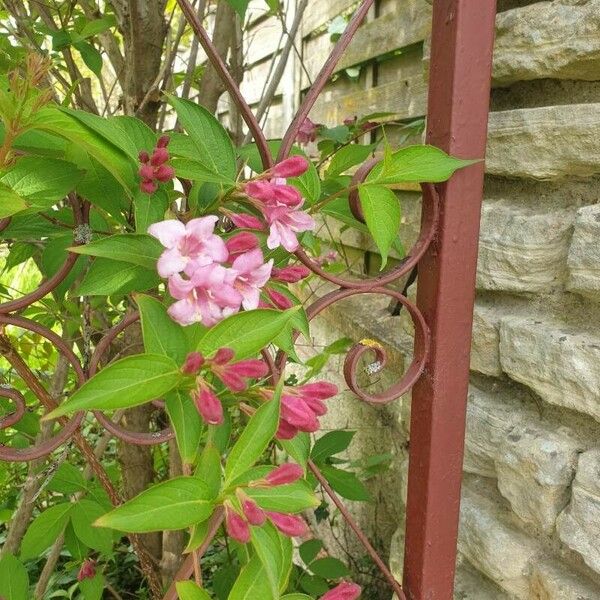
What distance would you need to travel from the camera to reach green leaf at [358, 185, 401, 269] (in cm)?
81

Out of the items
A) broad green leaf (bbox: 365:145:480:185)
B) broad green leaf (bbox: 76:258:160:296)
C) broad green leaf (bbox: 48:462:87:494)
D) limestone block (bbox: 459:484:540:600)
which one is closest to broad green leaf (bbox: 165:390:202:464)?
broad green leaf (bbox: 76:258:160:296)

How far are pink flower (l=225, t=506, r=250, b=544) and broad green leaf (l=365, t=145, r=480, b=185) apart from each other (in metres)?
0.40

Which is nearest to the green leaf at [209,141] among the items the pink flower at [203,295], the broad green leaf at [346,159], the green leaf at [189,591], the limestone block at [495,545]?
the pink flower at [203,295]

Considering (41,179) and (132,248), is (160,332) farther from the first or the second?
(41,179)

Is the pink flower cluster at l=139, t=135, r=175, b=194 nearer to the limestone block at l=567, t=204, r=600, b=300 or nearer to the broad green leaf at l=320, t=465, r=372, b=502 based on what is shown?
the limestone block at l=567, t=204, r=600, b=300

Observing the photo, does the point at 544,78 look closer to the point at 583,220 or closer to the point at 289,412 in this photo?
the point at 583,220

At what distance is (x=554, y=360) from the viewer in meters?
0.92

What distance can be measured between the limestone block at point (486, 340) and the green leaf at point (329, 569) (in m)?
0.59

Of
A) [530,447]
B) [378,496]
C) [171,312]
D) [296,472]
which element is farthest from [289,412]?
[378,496]

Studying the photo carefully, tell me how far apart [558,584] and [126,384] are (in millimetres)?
646

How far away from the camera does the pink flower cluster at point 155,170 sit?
69 cm

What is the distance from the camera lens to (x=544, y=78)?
3.17ft

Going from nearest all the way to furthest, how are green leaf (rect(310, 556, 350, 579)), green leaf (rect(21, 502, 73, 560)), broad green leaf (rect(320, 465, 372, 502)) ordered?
green leaf (rect(21, 502, 73, 560)) → broad green leaf (rect(320, 465, 372, 502)) → green leaf (rect(310, 556, 350, 579))

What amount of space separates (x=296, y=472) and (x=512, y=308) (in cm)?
47
